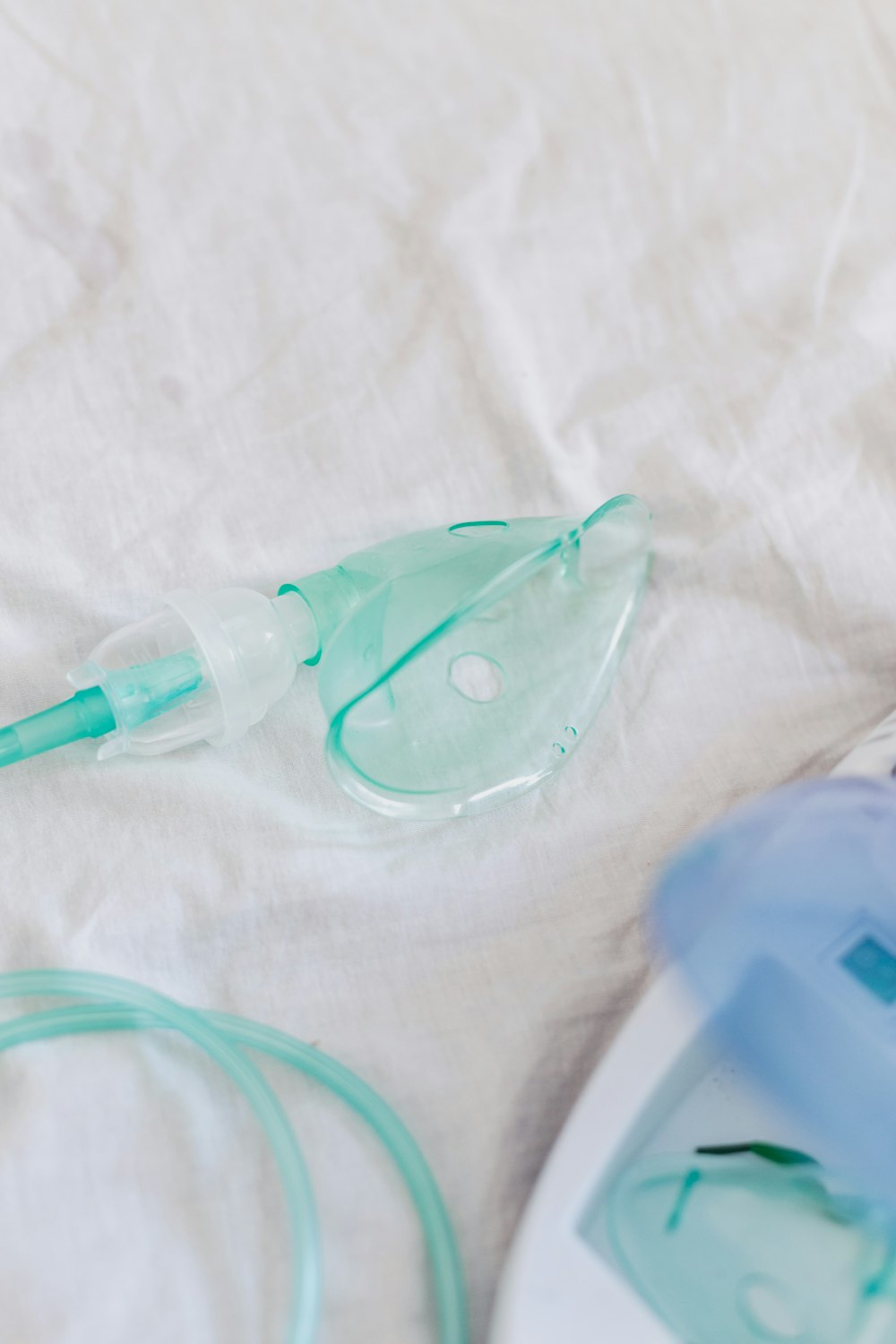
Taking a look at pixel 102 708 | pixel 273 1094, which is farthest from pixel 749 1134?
pixel 102 708

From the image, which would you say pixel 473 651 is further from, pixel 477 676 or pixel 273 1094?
pixel 273 1094

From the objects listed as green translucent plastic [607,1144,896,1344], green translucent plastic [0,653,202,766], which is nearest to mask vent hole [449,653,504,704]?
green translucent plastic [0,653,202,766]

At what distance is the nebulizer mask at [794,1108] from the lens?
0.41 meters

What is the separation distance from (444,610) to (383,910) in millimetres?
140

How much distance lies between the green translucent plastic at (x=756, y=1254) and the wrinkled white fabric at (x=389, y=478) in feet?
0.20

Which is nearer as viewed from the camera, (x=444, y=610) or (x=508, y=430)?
(x=444, y=610)

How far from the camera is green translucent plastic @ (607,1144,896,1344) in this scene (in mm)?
411

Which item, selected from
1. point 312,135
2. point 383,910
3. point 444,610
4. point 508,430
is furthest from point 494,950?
point 312,135

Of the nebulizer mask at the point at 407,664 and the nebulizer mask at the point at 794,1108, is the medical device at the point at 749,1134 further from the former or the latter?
the nebulizer mask at the point at 407,664

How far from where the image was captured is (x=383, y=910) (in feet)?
1.79

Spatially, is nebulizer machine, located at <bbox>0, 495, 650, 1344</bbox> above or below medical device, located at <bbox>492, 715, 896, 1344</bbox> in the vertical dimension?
above

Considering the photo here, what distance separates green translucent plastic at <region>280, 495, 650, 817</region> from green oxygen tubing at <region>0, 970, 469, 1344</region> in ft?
0.42

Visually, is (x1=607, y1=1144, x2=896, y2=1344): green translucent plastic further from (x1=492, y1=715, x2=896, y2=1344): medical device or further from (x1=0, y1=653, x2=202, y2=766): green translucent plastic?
(x1=0, y1=653, x2=202, y2=766): green translucent plastic

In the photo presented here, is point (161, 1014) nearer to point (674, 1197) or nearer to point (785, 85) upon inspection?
point (674, 1197)
